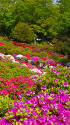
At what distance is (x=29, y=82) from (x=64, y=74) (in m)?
2.12

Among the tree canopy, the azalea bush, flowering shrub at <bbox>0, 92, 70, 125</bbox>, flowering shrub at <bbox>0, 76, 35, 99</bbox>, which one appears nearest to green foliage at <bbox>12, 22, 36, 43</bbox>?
the tree canopy

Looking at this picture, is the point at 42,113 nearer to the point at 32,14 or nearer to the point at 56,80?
the point at 56,80

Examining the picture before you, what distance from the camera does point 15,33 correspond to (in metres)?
23.5

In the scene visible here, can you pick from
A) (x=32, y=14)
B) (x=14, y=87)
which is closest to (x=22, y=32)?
(x=32, y=14)

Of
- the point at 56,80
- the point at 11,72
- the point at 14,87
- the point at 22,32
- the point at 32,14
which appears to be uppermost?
the point at 32,14

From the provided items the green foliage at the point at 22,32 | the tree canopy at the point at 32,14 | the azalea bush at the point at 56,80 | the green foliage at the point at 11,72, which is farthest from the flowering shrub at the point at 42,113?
the tree canopy at the point at 32,14

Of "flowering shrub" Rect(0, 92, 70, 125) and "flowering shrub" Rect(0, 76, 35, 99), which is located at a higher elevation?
"flowering shrub" Rect(0, 92, 70, 125)

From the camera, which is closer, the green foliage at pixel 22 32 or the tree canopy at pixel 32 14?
the green foliage at pixel 22 32

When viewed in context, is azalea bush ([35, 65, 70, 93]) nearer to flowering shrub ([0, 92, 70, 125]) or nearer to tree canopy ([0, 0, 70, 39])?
flowering shrub ([0, 92, 70, 125])

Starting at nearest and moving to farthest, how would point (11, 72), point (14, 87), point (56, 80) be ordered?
point (56, 80) → point (14, 87) → point (11, 72)

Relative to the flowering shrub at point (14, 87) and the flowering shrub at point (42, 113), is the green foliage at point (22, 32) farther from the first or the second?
the flowering shrub at point (42, 113)

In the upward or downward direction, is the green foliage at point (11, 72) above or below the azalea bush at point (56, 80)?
below

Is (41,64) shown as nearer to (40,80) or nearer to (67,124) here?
(40,80)

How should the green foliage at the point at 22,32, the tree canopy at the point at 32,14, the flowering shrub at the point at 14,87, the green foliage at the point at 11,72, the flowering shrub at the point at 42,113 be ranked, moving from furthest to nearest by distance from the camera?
the tree canopy at the point at 32,14, the green foliage at the point at 22,32, the green foliage at the point at 11,72, the flowering shrub at the point at 14,87, the flowering shrub at the point at 42,113
